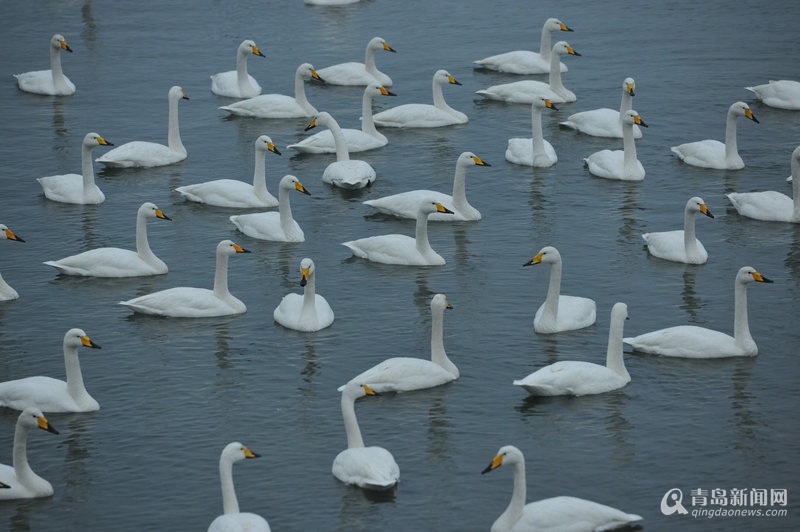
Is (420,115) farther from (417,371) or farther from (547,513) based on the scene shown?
(547,513)

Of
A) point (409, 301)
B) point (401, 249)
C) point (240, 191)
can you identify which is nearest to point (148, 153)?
point (240, 191)

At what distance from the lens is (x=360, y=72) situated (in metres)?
41.1

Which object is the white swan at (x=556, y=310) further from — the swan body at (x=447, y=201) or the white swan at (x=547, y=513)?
the white swan at (x=547, y=513)

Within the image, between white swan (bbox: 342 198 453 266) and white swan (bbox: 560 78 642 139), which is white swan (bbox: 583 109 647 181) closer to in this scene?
white swan (bbox: 560 78 642 139)

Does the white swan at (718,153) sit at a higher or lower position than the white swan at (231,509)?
higher

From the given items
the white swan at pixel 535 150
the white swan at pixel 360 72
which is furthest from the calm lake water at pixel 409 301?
the white swan at pixel 360 72

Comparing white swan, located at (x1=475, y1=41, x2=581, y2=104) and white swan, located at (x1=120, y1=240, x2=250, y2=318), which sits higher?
white swan, located at (x1=475, y1=41, x2=581, y2=104)

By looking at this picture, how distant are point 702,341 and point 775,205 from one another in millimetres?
7852

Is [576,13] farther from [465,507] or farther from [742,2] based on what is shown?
[465,507]

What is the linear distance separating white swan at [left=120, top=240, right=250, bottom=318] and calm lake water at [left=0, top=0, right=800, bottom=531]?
24 cm

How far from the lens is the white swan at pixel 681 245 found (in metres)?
28.0

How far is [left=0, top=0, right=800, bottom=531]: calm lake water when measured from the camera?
790 inches

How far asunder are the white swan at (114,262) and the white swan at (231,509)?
30.5 ft

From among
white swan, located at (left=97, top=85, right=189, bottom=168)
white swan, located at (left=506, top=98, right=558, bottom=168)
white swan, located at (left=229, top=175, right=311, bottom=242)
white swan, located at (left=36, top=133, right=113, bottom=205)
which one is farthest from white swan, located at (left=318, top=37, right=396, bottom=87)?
white swan, located at (left=229, top=175, right=311, bottom=242)
